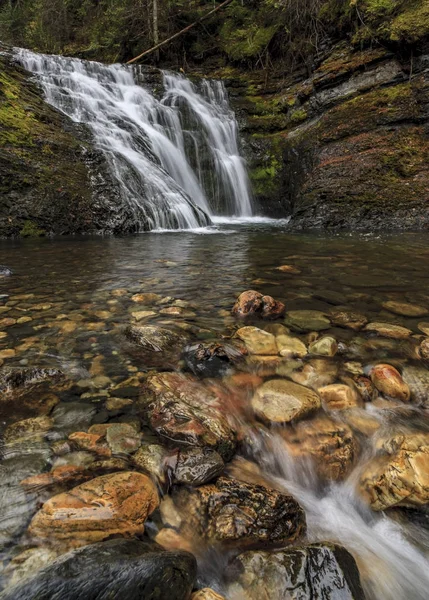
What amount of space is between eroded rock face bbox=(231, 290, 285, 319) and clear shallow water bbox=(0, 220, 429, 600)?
4.7 inches

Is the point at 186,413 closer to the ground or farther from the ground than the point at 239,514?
farther from the ground

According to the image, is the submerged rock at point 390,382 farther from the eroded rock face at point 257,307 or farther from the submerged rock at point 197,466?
the submerged rock at point 197,466

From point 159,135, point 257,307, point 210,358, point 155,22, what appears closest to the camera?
point 210,358

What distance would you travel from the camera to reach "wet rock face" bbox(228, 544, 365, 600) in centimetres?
103

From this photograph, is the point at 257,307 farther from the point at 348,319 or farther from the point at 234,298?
the point at 348,319

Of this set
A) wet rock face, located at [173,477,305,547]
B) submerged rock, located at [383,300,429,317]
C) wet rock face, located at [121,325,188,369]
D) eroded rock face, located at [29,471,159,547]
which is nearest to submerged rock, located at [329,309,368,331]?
submerged rock, located at [383,300,429,317]

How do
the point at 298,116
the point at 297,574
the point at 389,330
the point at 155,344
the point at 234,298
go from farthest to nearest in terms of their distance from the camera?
the point at 298,116
the point at 234,298
the point at 389,330
the point at 155,344
the point at 297,574

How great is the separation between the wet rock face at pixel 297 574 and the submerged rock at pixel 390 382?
3.35ft

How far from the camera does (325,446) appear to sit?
5.44 feet

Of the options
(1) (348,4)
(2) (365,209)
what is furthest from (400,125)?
(1) (348,4)

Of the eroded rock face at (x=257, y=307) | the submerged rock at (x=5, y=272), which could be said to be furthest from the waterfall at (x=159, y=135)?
the eroded rock face at (x=257, y=307)

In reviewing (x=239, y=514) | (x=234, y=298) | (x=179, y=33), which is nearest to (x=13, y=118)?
(x=234, y=298)

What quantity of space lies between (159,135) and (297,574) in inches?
474

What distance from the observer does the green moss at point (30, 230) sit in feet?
22.7
